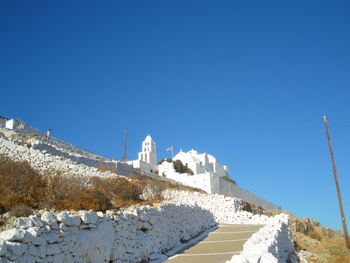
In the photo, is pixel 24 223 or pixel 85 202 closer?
pixel 24 223

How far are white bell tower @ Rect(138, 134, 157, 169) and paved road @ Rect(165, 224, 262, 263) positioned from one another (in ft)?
163

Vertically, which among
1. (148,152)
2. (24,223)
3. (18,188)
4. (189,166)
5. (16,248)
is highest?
(148,152)

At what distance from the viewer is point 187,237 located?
47.6ft

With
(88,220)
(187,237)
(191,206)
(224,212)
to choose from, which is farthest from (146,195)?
(88,220)

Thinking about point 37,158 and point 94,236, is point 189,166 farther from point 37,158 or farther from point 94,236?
point 94,236

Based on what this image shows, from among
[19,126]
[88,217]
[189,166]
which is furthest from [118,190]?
[189,166]

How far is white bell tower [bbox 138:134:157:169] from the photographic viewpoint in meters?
65.4

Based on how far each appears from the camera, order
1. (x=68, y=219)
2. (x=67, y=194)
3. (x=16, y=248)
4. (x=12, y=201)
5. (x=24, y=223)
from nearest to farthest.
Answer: (x=16, y=248) < (x=24, y=223) < (x=68, y=219) < (x=12, y=201) < (x=67, y=194)

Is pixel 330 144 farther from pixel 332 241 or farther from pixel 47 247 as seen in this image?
pixel 47 247

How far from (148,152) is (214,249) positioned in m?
53.9

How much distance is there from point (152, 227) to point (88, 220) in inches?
153

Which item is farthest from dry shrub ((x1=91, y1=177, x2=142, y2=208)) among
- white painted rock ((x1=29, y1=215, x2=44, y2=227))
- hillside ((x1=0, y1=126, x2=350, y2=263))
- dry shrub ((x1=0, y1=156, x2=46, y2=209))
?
white painted rock ((x1=29, y1=215, x2=44, y2=227))

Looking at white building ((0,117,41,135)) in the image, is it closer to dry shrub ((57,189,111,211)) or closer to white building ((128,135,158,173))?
dry shrub ((57,189,111,211))

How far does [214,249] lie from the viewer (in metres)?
12.2
